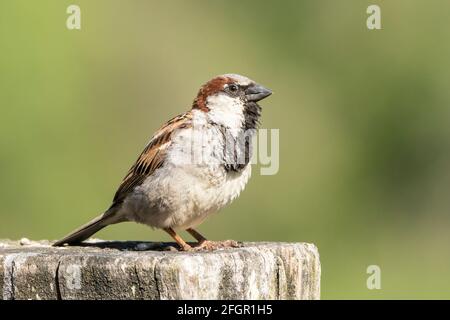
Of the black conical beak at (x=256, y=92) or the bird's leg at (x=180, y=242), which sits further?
the black conical beak at (x=256, y=92)

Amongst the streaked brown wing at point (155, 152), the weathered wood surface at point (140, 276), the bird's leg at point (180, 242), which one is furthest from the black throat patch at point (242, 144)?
the weathered wood surface at point (140, 276)

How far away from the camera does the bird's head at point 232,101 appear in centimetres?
410

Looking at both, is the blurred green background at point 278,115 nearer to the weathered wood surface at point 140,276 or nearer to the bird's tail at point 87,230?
the bird's tail at point 87,230

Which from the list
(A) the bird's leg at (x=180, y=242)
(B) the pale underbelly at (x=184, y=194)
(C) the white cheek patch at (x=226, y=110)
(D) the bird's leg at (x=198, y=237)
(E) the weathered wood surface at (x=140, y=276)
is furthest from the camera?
(D) the bird's leg at (x=198, y=237)

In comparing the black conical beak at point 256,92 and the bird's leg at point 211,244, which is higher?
the black conical beak at point 256,92

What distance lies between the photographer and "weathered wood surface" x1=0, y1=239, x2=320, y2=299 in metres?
2.69

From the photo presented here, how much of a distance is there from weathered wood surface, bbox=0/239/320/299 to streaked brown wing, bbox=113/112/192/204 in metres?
1.25

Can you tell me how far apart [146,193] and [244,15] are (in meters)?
5.76

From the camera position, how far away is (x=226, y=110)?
413 cm

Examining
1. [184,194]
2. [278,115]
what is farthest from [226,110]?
[278,115]

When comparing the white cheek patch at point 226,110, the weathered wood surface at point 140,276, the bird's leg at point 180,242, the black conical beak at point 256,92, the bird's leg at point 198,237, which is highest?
the black conical beak at point 256,92

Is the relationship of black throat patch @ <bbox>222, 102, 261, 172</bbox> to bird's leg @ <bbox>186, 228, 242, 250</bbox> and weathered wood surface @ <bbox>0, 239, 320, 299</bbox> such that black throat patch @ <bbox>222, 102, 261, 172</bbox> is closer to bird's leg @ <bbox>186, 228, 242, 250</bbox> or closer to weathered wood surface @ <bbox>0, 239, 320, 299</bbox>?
bird's leg @ <bbox>186, 228, 242, 250</bbox>

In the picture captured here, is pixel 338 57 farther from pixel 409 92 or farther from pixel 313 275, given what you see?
pixel 313 275

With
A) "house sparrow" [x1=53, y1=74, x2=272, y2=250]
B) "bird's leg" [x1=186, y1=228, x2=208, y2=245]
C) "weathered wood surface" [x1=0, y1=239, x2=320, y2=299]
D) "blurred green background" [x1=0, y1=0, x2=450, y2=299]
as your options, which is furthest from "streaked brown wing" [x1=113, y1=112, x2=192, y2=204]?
"blurred green background" [x1=0, y1=0, x2=450, y2=299]
